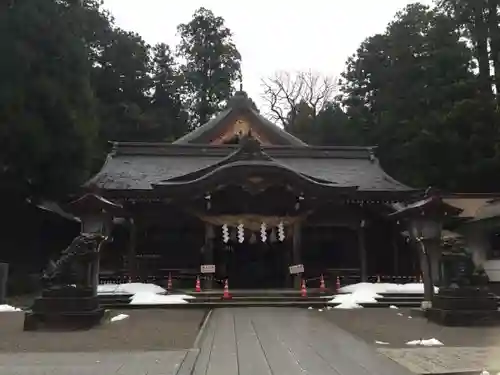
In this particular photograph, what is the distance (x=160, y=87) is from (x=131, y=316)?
36.4 m

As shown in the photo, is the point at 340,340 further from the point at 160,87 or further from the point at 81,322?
the point at 160,87

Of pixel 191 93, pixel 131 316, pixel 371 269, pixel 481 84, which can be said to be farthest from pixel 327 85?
pixel 131 316

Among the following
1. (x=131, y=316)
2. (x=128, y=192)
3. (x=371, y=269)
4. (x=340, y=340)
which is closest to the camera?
(x=340, y=340)

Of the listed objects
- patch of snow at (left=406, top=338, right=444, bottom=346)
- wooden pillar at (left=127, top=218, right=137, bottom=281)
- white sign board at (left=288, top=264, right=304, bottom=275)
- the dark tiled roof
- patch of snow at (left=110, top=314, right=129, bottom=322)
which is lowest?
patch of snow at (left=406, top=338, right=444, bottom=346)

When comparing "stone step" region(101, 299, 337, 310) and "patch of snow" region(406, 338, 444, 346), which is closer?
"patch of snow" region(406, 338, 444, 346)

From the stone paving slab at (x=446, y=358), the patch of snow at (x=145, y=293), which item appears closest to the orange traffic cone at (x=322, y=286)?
the patch of snow at (x=145, y=293)

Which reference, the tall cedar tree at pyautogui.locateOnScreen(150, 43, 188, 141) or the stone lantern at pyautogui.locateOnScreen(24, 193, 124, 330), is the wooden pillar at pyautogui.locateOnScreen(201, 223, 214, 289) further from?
the tall cedar tree at pyautogui.locateOnScreen(150, 43, 188, 141)

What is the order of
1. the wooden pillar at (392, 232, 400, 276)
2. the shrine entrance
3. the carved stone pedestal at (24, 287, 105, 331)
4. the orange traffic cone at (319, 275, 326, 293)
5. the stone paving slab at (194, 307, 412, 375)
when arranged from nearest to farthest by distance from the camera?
the stone paving slab at (194, 307, 412, 375)
the carved stone pedestal at (24, 287, 105, 331)
the orange traffic cone at (319, 275, 326, 293)
the shrine entrance
the wooden pillar at (392, 232, 400, 276)

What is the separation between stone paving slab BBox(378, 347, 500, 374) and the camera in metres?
6.41

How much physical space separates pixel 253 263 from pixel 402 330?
1145 cm

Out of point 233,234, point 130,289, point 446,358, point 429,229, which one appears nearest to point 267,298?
point 233,234

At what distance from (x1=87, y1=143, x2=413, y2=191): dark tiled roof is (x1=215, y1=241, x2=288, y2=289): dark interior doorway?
13.3 feet

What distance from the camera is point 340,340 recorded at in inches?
363

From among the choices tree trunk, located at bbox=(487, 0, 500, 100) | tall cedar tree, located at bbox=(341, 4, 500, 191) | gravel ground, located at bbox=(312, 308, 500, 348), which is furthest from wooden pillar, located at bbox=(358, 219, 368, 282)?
tree trunk, located at bbox=(487, 0, 500, 100)
